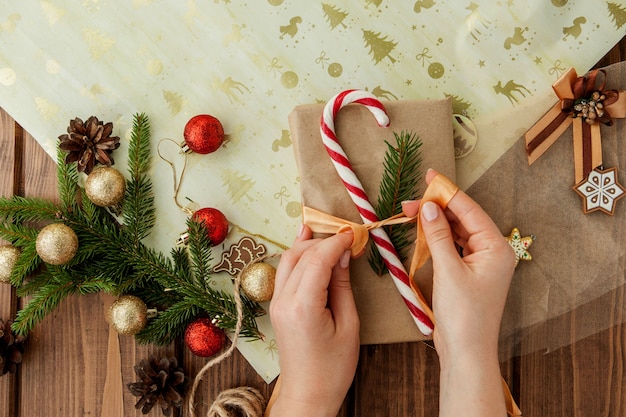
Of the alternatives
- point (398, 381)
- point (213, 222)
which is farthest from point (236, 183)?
point (398, 381)

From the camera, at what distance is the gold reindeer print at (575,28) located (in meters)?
1.20

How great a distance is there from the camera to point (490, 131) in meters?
1.20

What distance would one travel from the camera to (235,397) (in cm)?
116

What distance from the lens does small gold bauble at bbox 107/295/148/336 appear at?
1.12m

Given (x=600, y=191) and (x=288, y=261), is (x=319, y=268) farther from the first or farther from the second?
(x=600, y=191)

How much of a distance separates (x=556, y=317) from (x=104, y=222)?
95 centimetres

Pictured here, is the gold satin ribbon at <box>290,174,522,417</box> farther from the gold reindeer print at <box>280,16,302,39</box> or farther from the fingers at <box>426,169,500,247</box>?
the gold reindeer print at <box>280,16,302,39</box>

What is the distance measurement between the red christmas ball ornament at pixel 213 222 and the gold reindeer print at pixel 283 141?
7.1 inches

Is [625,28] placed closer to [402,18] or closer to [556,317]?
[402,18]

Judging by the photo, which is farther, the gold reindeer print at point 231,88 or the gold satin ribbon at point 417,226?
the gold reindeer print at point 231,88

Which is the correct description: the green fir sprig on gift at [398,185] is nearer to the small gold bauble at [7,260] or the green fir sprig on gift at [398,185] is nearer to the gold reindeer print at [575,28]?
the gold reindeer print at [575,28]

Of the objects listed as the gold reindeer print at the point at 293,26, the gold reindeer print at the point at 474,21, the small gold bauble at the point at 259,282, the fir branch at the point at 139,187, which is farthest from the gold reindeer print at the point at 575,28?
the fir branch at the point at 139,187

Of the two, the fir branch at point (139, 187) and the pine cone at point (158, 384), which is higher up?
the fir branch at point (139, 187)

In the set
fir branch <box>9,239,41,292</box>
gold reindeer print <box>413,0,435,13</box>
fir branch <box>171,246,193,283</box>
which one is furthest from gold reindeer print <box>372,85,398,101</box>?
fir branch <box>9,239,41,292</box>
